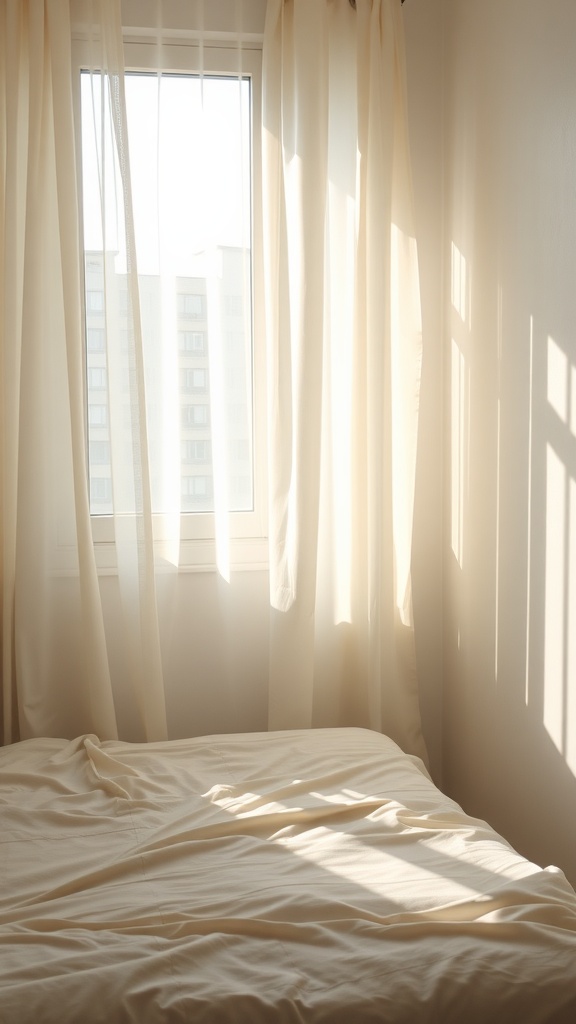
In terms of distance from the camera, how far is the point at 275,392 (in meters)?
2.77

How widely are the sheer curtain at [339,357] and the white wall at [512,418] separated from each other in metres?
0.17

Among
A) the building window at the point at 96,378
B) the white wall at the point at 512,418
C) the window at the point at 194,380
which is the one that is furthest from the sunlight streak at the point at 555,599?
the building window at the point at 96,378

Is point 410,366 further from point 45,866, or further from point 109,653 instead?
point 45,866

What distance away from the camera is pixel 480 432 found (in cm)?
266

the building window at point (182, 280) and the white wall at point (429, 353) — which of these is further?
the white wall at point (429, 353)

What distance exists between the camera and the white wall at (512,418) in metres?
2.12

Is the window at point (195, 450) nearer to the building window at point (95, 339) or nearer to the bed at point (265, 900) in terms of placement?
the building window at point (95, 339)

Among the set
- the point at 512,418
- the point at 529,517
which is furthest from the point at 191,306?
the point at 529,517

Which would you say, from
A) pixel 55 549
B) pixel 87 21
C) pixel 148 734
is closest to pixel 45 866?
pixel 148 734

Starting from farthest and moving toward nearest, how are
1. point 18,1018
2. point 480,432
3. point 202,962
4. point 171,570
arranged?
point 171,570
point 480,432
point 202,962
point 18,1018

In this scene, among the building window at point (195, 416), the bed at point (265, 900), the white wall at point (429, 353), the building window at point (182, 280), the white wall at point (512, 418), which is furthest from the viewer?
the white wall at point (429, 353)

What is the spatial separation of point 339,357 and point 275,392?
0.82ft

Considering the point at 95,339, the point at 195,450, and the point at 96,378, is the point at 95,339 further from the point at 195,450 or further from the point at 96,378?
the point at 195,450

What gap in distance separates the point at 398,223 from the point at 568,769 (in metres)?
1.69
